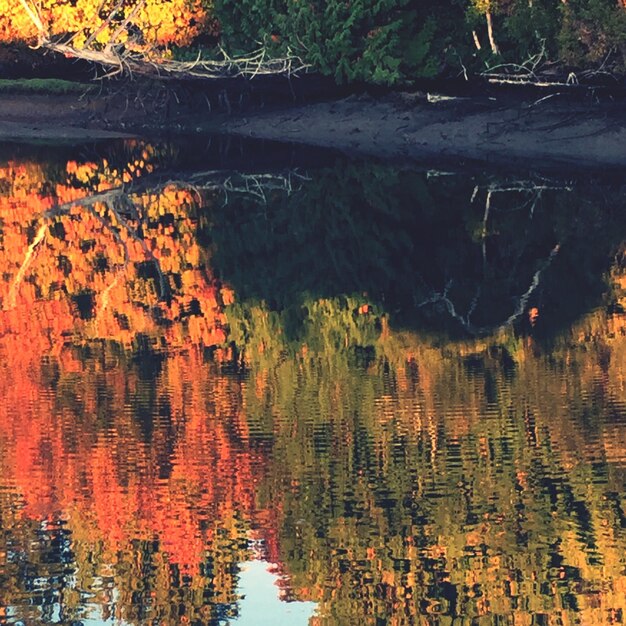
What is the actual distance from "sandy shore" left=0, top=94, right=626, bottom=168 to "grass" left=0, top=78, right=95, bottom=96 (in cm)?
30

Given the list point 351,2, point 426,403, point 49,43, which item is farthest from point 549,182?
point 426,403

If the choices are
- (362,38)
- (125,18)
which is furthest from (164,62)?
(362,38)

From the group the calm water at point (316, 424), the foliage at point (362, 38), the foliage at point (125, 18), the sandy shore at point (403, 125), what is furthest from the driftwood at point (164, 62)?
the calm water at point (316, 424)

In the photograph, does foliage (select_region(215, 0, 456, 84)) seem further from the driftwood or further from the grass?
the grass

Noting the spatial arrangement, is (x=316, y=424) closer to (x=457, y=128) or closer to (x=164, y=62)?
(x=457, y=128)

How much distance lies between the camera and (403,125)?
145 feet

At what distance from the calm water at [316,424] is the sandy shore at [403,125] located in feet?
41.2

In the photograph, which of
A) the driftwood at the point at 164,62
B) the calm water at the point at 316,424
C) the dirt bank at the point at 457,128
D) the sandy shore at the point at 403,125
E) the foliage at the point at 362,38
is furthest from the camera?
the driftwood at the point at 164,62

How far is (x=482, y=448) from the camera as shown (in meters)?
12.6

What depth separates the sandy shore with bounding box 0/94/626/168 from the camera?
130 ft

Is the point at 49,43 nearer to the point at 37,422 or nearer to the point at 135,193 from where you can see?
the point at 135,193

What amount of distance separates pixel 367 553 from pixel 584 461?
2504 millimetres

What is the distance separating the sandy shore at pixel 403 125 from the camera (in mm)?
39500

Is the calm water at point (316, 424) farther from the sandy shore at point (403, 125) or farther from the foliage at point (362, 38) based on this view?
the foliage at point (362, 38)
